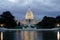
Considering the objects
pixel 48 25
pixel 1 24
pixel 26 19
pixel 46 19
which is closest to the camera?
pixel 1 24

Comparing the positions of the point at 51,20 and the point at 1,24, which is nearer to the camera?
the point at 1,24

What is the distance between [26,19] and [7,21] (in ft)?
136

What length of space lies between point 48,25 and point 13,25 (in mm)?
13153

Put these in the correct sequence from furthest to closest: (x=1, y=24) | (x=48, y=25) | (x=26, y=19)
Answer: (x=26, y=19), (x=48, y=25), (x=1, y=24)

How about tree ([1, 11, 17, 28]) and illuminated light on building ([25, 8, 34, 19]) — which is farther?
illuminated light on building ([25, 8, 34, 19])

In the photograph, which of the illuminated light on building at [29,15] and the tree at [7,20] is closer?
the tree at [7,20]

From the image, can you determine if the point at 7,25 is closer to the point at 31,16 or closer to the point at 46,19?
the point at 46,19

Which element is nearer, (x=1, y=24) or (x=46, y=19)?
(x=1, y=24)

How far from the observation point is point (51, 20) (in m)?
96.4

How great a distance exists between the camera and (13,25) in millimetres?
95938

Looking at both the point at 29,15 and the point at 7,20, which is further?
the point at 29,15

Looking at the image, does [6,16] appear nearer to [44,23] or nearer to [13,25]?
[13,25]

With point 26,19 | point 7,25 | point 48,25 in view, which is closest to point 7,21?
point 7,25

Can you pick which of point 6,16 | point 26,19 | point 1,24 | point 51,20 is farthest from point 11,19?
point 26,19
